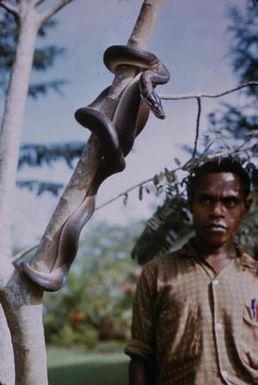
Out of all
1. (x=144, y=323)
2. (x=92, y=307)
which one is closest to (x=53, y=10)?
(x=144, y=323)

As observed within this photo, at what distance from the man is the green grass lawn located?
565 cm

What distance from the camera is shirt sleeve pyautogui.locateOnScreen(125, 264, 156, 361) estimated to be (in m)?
2.06

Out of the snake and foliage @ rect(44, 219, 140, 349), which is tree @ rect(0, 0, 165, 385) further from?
foliage @ rect(44, 219, 140, 349)

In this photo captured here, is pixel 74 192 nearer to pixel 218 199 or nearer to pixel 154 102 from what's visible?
pixel 154 102

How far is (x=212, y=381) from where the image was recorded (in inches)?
74.6

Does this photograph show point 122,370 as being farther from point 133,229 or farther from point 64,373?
point 133,229

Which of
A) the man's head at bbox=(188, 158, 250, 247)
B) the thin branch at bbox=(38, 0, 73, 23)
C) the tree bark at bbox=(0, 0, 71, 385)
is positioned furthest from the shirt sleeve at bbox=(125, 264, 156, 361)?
the thin branch at bbox=(38, 0, 73, 23)

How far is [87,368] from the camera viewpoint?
9.10 meters

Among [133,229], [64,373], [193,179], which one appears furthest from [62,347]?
[193,179]

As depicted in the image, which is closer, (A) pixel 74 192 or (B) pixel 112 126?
(A) pixel 74 192

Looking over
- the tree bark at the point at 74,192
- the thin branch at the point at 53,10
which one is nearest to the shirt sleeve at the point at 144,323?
the tree bark at the point at 74,192

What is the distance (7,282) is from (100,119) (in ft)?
1.74

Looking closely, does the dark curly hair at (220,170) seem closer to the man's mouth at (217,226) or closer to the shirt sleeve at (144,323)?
the man's mouth at (217,226)

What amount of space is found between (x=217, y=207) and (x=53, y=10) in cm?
128
